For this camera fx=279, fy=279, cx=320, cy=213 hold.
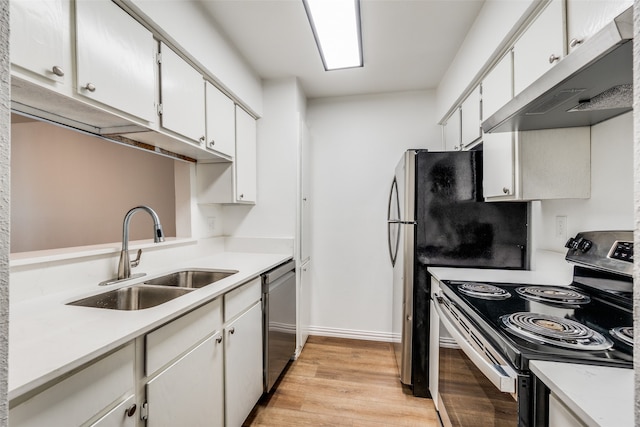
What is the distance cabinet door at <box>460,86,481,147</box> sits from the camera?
5.97 ft

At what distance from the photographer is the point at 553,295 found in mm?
1215

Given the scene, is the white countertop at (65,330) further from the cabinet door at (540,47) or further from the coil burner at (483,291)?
the cabinet door at (540,47)

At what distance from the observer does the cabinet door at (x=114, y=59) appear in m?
1.03

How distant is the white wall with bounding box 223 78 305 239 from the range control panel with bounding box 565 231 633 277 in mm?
1774

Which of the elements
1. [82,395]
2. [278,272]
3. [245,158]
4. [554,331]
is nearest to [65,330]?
[82,395]

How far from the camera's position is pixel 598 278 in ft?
4.10

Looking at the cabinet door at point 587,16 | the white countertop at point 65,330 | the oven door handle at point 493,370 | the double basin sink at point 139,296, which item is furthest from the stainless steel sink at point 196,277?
the cabinet door at point 587,16

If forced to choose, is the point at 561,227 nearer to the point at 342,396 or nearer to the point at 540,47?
the point at 540,47

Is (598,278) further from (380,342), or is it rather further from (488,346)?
(380,342)

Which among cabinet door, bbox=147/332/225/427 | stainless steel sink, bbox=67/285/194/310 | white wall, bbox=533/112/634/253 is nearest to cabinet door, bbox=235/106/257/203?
stainless steel sink, bbox=67/285/194/310

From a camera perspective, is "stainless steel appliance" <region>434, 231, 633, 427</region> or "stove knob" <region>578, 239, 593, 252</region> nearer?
"stainless steel appliance" <region>434, 231, 633, 427</region>

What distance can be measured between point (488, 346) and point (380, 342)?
2013 mm

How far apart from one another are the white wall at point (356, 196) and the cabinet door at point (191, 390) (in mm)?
1631

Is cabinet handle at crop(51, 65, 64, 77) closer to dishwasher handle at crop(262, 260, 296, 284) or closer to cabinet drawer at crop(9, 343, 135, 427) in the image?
cabinet drawer at crop(9, 343, 135, 427)
